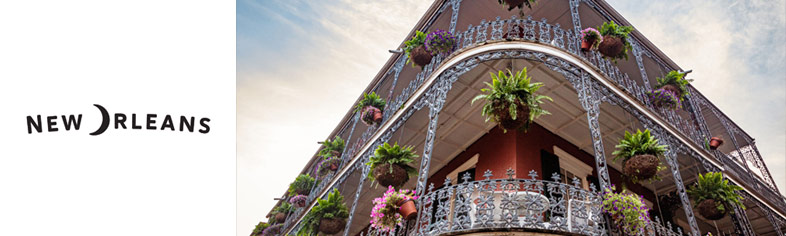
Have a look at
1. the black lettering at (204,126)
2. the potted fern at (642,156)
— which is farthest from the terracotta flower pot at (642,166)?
the black lettering at (204,126)

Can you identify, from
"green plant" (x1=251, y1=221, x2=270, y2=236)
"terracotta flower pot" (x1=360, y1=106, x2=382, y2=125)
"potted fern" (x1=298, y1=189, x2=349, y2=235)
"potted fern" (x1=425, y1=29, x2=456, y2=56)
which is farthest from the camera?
Answer: "green plant" (x1=251, y1=221, x2=270, y2=236)

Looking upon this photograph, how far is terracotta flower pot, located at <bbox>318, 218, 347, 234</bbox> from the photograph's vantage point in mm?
9664

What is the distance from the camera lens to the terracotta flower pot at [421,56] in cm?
905

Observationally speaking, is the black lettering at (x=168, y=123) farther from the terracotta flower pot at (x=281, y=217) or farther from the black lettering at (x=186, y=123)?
the terracotta flower pot at (x=281, y=217)

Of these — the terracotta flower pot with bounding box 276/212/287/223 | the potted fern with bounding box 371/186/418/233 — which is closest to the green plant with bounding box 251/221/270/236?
the terracotta flower pot with bounding box 276/212/287/223

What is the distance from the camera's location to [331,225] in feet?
31.8

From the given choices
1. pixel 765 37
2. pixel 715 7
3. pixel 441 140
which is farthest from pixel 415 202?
pixel 765 37

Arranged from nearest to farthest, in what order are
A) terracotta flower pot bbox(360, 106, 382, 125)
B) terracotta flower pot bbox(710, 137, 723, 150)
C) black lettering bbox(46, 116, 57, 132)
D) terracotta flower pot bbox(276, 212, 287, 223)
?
black lettering bbox(46, 116, 57, 132) → terracotta flower pot bbox(710, 137, 723, 150) → terracotta flower pot bbox(360, 106, 382, 125) → terracotta flower pot bbox(276, 212, 287, 223)

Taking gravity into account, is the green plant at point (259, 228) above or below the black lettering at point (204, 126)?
above

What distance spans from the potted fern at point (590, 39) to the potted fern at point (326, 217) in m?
6.61

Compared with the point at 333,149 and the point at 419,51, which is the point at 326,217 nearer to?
the point at 333,149

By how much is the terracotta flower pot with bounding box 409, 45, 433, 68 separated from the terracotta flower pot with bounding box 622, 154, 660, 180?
4521 millimetres

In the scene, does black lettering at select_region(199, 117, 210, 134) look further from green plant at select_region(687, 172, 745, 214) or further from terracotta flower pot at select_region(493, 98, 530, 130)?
green plant at select_region(687, 172, 745, 214)

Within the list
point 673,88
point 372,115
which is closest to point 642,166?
point 673,88
